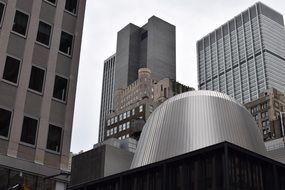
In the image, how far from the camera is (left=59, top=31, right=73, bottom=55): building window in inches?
1430

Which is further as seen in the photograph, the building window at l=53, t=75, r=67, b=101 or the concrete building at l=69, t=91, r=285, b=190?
the concrete building at l=69, t=91, r=285, b=190

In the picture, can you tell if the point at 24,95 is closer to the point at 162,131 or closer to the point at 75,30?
the point at 75,30

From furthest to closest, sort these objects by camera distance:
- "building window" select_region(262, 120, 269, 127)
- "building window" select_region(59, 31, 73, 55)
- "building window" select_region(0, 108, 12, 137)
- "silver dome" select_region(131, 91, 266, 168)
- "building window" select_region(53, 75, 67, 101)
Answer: "building window" select_region(262, 120, 269, 127) → "silver dome" select_region(131, 91, 266, 168) → "building window" select_region(59, 31, 73, 55) → "building window" select_region(53, 75, 67, 101) → "building window" select_region(0, 108, 12, 137)

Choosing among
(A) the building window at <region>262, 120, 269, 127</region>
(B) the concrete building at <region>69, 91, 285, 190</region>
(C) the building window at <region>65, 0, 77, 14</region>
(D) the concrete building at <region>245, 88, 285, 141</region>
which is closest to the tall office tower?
(C) the building window at <region>65, 0, 77, 14</region>

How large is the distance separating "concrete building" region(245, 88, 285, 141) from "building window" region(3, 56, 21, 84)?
145247mm

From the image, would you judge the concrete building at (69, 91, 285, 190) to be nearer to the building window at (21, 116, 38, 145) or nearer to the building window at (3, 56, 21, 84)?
the building window at (21, 116, 38, 145)

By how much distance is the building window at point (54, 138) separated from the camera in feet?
106

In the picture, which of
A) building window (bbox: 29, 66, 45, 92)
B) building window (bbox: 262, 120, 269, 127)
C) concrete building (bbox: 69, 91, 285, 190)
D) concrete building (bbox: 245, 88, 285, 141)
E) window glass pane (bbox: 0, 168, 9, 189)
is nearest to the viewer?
window glass pane (bbox: 0, 168, 9, 189)

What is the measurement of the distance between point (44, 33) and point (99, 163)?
200 ft

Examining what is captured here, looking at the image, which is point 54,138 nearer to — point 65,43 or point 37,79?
point 37,79

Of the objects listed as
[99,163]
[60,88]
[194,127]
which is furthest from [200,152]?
[99,163]

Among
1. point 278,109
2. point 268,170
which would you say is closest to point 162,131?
point 268,170

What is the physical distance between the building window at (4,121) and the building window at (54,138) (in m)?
3.22

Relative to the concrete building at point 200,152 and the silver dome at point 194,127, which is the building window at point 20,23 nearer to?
the concrete building at point 200,152
